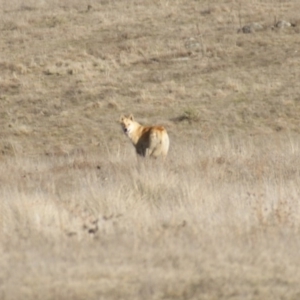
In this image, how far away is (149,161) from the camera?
44.3 ft

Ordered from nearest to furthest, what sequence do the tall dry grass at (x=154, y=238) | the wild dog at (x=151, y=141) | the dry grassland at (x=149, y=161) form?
1. the tall dry grass at (x=154, y=238)
2. the dry grassland at (x=149, y=161)
3. the wild dog at (x=151, y=141)

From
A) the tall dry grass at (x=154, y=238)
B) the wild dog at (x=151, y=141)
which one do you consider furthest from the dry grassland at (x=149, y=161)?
the wild dog at (x=151, y=141)

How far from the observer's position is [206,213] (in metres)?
8.47

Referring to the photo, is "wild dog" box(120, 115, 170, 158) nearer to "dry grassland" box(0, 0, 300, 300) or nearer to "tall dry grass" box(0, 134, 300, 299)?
"dry grassland" box(0, 0, 300, 300)

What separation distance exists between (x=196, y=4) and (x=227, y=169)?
24459mm

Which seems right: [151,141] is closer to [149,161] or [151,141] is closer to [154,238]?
[149,161]

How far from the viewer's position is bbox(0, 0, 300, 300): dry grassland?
6555mm

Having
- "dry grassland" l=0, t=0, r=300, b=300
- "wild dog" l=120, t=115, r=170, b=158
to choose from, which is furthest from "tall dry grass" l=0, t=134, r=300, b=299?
"wild dog" l=120, t=115, r=170, b=158

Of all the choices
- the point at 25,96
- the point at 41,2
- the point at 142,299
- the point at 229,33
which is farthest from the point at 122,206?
the point at 41,2

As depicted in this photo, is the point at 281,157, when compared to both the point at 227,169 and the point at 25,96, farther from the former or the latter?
the point at 25,96

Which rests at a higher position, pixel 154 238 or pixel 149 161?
pixel 154 238

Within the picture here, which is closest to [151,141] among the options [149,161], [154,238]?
[149,161]

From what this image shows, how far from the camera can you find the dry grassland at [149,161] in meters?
6.55

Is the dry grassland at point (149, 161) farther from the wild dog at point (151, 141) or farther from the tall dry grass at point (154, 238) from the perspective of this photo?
the wild dog at point (151, 141)
